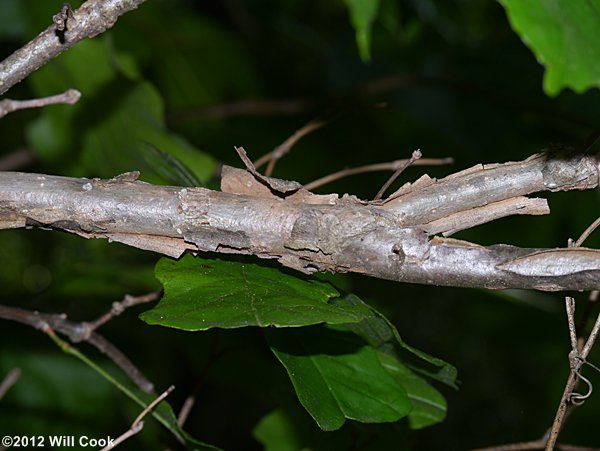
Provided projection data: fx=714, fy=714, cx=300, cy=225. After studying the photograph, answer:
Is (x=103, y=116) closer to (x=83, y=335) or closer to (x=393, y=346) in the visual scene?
(x=83, y=335)

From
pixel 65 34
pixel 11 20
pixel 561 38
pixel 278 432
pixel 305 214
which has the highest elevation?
pixel 11 20

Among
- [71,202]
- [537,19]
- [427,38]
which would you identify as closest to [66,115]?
[71,202]

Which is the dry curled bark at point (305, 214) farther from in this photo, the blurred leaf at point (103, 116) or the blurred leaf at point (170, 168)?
the blurred leaf at point (103, 116)

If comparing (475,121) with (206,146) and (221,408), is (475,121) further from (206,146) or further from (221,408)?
(221,408)

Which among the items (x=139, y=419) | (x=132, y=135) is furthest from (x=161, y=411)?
(x=132, y=135)

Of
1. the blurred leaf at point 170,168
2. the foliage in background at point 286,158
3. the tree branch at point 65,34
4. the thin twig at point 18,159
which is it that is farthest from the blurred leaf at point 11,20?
the tree branch at point 65,34

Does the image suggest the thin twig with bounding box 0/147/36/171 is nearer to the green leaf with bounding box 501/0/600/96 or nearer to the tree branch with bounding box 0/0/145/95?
the tree branch with bounding box 0/0/145/95
